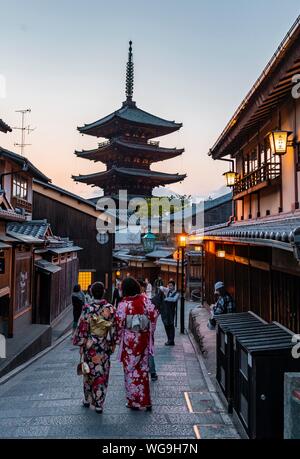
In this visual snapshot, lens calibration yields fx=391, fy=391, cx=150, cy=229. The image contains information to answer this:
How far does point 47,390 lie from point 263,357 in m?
3.88

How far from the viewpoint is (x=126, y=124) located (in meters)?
43.3

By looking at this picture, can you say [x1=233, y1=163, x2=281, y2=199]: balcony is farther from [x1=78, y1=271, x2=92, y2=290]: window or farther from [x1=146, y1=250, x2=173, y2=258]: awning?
[x1=146, y1=250, x2=173, y2=258]: awning

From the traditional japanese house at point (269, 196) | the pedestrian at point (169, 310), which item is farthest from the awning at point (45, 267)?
the traditional japanese house at point (269, 196)

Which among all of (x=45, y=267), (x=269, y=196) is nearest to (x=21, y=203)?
(x=45, y=267)

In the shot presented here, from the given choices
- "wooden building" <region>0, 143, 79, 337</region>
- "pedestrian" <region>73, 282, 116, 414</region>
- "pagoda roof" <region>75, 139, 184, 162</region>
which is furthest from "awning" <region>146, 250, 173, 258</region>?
"pedestrian" <region>73, 282, 116, 414</region>

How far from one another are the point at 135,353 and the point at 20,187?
15.4 meters

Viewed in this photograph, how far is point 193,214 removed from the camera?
34.9 metres

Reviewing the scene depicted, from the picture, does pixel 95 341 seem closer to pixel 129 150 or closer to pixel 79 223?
pixel 79 223

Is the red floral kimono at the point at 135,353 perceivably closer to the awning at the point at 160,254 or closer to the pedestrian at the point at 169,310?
the pedestrian at the point at 169,310

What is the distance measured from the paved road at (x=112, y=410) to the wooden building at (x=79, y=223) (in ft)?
56.5

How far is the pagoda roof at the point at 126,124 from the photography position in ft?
139

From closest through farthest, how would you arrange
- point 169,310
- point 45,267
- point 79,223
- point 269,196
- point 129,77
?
point 169,310 → point 269,196 → point 45,267 → point 79,223 → point 129,77

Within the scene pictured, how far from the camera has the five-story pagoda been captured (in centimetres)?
4278

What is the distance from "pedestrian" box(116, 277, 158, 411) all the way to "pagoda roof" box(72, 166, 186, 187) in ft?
122
